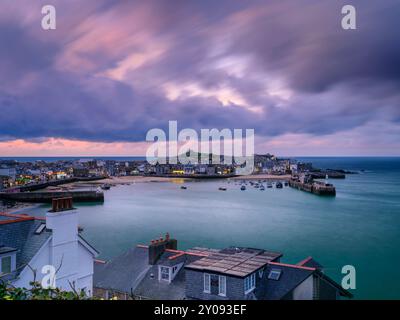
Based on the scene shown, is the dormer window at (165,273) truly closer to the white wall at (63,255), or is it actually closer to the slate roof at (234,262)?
the slate roof at (234,262)

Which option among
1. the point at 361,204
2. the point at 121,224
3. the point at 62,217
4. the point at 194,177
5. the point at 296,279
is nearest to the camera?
the point at 62,217

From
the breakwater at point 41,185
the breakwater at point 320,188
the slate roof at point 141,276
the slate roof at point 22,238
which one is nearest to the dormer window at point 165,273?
the slate roof at point 141,276

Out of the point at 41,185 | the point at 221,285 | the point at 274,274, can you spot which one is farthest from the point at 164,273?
the point at 41,185

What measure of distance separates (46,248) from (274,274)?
16.1ft

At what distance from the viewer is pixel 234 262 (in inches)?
316

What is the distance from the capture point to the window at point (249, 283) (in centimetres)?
717

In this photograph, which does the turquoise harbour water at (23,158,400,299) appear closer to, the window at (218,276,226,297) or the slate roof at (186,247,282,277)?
the slate roof at (186,247,282,277)

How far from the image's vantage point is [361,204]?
40844mm

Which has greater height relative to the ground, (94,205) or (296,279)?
(296,279)

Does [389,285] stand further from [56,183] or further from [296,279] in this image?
[56,183]

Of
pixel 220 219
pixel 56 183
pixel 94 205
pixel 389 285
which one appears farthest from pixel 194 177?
pixel 389 285

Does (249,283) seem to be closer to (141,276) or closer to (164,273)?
(164,273)
